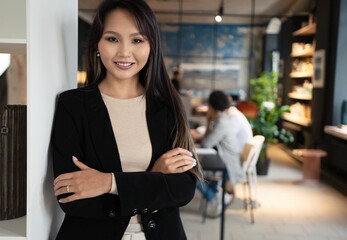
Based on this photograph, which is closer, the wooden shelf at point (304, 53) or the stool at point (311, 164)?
the stool at point (311, 164)

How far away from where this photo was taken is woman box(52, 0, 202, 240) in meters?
1.11

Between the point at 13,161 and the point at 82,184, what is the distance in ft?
0.71

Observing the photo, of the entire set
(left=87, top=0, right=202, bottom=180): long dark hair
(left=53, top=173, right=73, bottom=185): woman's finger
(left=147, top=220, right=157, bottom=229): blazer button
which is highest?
(left=87, top=0, right=202, bottom=180): long dark hair

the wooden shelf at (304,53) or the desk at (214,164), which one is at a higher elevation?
the wooden shelf at (304,53)

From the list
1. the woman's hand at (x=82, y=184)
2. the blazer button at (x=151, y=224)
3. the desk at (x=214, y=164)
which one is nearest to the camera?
the woman's hand at (x=82, y=184)

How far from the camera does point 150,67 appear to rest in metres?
Answer: 1.30

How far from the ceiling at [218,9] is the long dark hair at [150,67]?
25.6 feet

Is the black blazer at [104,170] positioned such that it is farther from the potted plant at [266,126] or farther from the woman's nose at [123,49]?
the potted plant at [266,126]

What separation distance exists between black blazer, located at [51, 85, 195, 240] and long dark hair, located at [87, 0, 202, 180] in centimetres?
8

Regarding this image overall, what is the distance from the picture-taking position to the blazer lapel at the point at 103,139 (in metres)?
1.17

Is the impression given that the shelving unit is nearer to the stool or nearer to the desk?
the stool

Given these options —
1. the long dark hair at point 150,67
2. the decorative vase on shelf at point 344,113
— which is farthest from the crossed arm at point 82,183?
the decorative vase on shelf at point 344,113

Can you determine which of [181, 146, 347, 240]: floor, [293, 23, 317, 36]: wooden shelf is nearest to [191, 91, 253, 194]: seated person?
[181, 146, 347, 240]: floor

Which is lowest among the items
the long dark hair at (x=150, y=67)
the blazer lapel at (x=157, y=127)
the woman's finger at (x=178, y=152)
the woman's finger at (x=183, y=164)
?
the woman's finger at (x=183, y=164)
